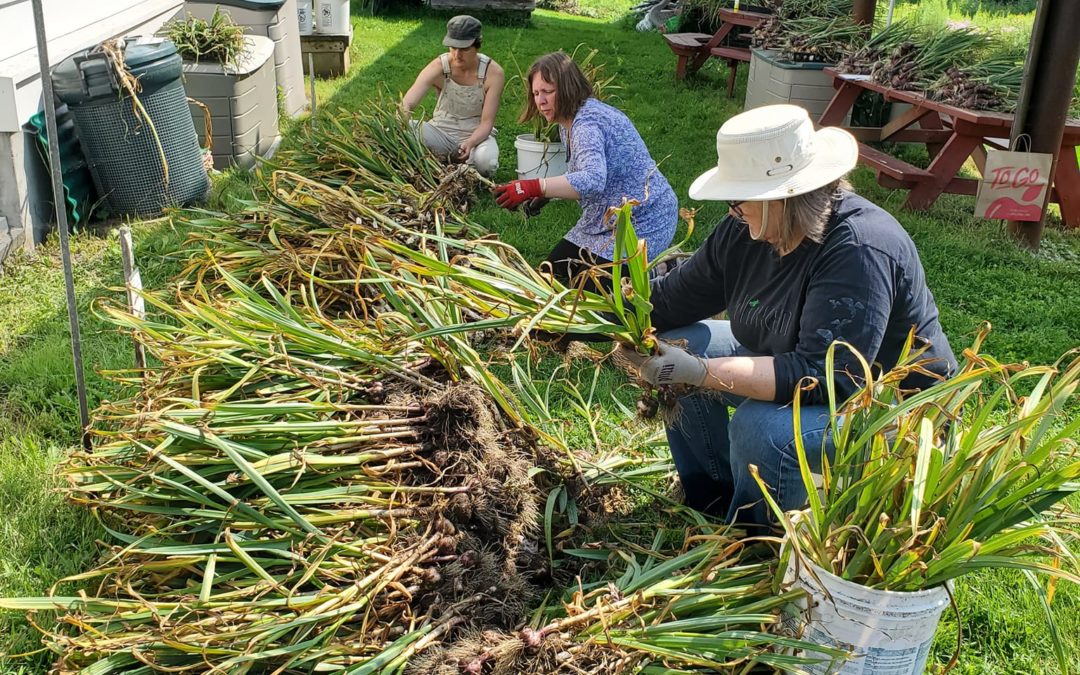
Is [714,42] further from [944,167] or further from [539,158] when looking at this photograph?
[539,158]

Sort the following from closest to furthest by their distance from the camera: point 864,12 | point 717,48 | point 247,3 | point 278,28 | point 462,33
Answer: point 462,33 < point 247,3 < point 278,28 < point 864,12 < point 717,48

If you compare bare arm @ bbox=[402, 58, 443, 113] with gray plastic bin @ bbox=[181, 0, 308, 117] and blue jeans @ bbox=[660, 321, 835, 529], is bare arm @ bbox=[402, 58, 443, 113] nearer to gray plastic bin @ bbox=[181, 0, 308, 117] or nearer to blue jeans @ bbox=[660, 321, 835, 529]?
gray plastic bin @ bbox=[181, 0, 308, 117]

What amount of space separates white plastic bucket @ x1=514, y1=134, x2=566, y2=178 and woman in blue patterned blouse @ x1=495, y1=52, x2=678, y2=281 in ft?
4.45

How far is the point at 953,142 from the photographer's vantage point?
495cm

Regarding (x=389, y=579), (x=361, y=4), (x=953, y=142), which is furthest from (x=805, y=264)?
(x=361, y=4)

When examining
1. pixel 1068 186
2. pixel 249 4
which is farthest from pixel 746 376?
pixel 249 4

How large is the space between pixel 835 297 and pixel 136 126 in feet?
12.6

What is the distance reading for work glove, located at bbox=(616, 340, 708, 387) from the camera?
198cm

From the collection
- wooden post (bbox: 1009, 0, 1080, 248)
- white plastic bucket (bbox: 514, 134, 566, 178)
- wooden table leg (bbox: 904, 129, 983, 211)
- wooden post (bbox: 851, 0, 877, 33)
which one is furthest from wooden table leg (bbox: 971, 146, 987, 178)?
white plastic bucket (bbox: 514, 134, 566, 178)

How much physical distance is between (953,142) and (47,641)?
15.9ft

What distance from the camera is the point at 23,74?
13.4 feet

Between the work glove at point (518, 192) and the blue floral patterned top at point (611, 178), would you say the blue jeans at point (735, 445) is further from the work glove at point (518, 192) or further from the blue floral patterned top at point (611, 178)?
the work glove at point (518, 192)

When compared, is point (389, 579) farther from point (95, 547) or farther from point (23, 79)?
point (23, 79)

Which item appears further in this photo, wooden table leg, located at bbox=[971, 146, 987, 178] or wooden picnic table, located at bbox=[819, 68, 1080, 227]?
wooden table leg, located at bbox=[971, 146, 987, 178]
